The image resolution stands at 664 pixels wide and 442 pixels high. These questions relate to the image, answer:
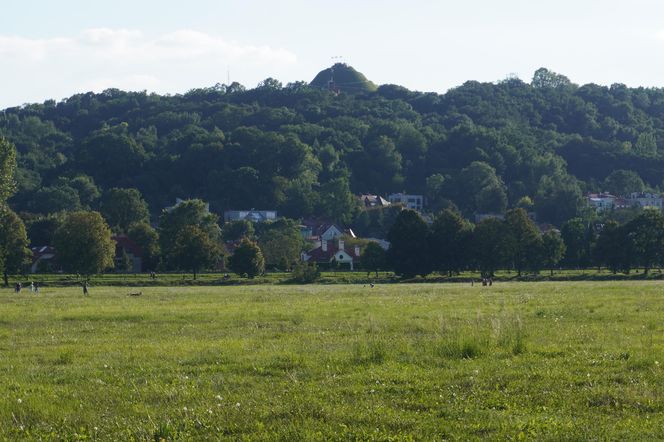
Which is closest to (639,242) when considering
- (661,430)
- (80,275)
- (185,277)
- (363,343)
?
(185,277)

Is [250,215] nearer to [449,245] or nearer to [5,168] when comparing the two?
[449,245]

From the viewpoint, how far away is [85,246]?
90.8 m

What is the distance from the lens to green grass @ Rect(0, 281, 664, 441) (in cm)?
1336

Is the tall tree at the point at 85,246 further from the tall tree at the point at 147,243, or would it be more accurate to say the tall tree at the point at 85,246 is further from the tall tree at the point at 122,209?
the tall tree at the point at 122,209

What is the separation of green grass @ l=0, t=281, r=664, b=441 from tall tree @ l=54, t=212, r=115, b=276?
212ft

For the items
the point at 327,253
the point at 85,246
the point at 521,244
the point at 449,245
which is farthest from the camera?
the point at 327,253

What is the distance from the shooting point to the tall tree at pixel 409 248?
3649 inches

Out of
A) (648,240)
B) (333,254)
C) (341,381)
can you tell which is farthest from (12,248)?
(341,381)

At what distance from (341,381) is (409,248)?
255ft

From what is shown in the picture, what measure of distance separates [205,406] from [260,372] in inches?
119

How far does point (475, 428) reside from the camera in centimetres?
1309

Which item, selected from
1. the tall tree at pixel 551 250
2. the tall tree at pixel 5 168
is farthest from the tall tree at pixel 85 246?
the tall tree at pixel 551 250

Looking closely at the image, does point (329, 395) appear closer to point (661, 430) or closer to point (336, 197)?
point (661, 430)

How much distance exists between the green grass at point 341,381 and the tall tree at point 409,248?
65881 mm
